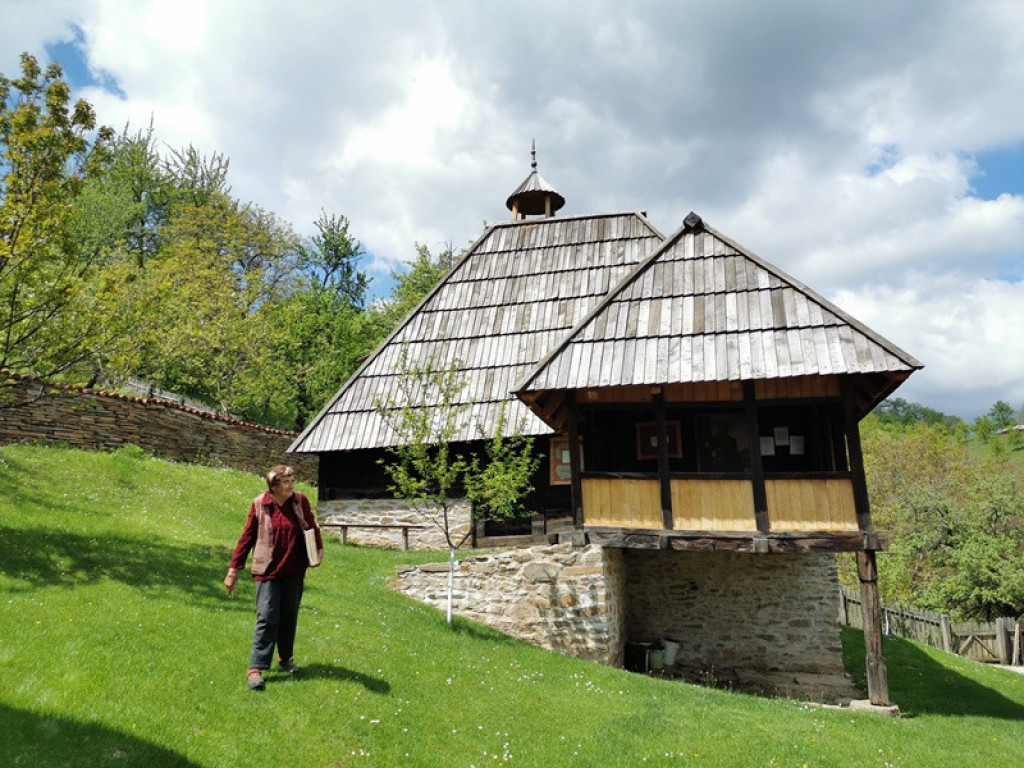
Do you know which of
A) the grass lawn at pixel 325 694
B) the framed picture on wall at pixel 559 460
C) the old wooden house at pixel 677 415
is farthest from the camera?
the framed picture on wall at pixel 559 460

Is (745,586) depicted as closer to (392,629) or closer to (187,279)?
(392,629)

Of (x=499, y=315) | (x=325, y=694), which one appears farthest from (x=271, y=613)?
(x=499, y=315)

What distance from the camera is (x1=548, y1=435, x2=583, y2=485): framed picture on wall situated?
1302 cm

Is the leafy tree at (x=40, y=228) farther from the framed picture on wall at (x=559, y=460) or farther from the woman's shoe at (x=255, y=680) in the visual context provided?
the framed picture on wall at (x=559, y=460)

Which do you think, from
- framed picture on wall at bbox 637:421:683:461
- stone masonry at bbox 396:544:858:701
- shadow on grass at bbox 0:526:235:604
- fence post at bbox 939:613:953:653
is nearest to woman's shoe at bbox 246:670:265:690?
shadow on grass at bbox 0:526:235:604

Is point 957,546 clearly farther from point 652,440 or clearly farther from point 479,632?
point 479,632

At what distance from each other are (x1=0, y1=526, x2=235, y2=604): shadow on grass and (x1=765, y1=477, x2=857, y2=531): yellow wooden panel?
7728 mm

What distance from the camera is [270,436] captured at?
68.4 ft

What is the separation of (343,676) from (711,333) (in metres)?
6.89

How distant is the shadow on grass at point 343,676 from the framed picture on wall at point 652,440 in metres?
6.83

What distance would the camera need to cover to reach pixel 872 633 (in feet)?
29.3

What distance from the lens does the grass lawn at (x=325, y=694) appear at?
5.04m

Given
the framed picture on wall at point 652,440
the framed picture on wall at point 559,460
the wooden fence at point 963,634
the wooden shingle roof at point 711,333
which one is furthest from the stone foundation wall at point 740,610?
the wooden fence at point 963,634

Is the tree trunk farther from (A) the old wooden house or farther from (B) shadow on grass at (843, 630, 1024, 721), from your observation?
(B) shadow on grass at (843, 630, 1024, 721)
